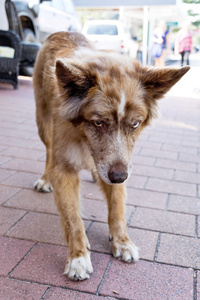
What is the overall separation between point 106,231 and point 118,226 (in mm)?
260

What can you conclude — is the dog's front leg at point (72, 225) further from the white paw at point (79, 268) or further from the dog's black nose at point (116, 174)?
the dog's black nose at point (116, 174)

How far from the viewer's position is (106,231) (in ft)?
10.6

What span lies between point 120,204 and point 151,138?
3.43 metres

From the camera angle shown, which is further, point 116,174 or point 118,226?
point 118,226

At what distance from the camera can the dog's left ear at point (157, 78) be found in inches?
113

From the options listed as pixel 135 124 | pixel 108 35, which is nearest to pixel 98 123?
pixel 135 124

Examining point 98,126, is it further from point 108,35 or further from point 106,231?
point 108,35

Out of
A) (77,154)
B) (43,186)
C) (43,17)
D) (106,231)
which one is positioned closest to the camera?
(77,154)

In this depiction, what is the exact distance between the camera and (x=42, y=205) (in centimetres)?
364

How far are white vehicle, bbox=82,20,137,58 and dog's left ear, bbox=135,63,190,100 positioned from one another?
654 inches

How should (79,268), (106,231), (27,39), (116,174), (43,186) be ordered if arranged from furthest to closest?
(27,39) < (43,186) < (106,231) < (116,174) < (79,268)

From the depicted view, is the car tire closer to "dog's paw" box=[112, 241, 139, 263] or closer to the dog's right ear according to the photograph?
the dog's right ear

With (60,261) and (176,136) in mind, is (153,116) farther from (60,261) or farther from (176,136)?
(176,136)

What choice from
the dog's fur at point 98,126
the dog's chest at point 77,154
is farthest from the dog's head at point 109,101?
the dog's chest at point 77,154
